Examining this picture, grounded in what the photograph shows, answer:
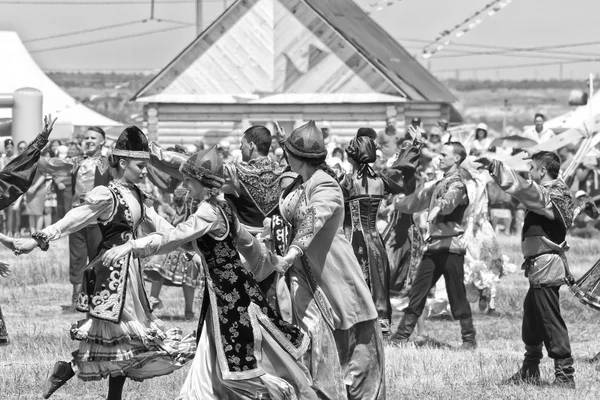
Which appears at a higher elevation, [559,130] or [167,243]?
[559,130]

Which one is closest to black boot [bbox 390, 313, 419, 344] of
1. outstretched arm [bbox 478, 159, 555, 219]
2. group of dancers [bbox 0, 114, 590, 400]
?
group of dancers [bbox 0, 114, 590, 400]

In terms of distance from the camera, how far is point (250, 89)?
2897cm

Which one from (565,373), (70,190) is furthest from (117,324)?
(70,190)

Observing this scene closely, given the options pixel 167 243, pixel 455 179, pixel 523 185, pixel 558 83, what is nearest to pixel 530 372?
pixel 523 185

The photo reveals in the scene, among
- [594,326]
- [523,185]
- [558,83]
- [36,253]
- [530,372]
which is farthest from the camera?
[558,83]

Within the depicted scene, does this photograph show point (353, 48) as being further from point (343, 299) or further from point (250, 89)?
point (343, 299)

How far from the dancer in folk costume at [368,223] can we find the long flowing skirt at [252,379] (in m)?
2.69

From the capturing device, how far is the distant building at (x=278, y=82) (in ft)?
92.0

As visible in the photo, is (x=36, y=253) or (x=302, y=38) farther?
(x=302, y=38)

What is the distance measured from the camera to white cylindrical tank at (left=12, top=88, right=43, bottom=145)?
797 inches

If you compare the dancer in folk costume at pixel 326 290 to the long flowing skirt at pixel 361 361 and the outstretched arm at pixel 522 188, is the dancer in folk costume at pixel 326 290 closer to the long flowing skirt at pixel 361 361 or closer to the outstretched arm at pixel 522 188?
the long flowing skirt at pixel 361 361

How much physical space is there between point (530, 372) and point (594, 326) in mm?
3586

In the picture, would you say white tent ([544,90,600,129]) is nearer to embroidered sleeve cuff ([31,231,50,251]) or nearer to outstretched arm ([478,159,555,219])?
outstretched arm ([478,159,555,219])

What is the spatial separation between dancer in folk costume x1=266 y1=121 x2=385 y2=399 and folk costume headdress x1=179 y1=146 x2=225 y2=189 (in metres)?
0.60
